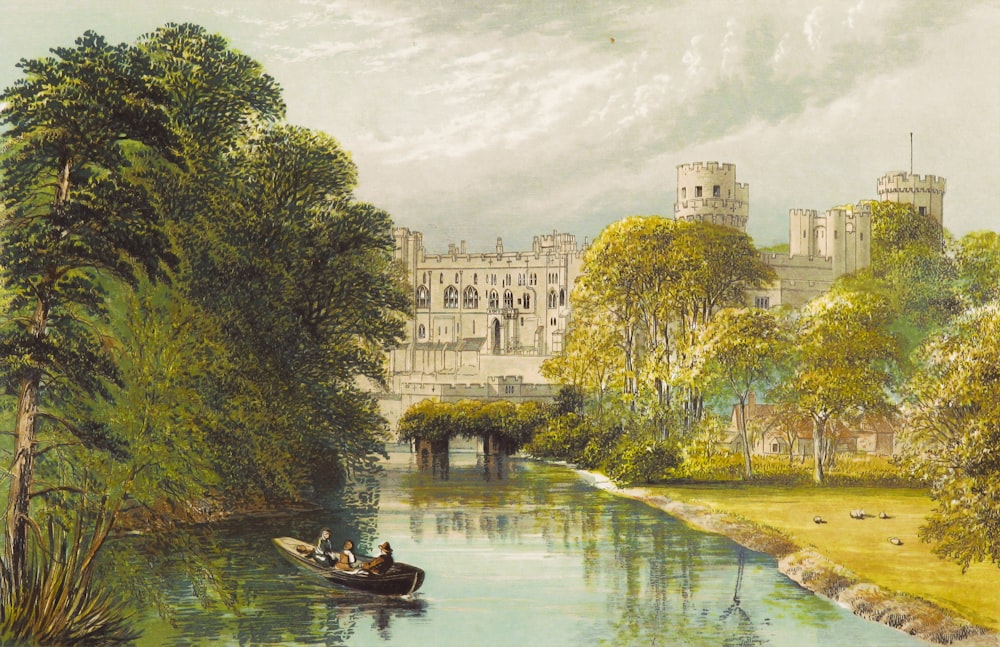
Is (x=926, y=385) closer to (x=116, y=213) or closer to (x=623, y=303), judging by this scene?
(x=623, y=303)

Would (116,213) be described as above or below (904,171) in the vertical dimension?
below

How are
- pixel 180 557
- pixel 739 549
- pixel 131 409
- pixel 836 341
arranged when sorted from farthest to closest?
pixel 836 341 < pixel 739 549 < pixel 180 557 < pixel 131 409

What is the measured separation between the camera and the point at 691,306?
42.4ft

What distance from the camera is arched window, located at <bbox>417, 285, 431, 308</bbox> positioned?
1165cm

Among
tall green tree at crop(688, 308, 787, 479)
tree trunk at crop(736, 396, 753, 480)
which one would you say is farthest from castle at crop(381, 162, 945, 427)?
tree trunk at crop(736, 396, 753, 480)

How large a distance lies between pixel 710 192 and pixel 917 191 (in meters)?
2.23

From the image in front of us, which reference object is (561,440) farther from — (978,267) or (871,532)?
(978,267)

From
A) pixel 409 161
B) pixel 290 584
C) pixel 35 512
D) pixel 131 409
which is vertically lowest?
pixel 290 584

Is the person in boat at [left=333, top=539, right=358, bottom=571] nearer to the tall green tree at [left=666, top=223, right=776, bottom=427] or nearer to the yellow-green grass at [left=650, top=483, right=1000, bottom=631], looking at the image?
the yellow-green grass at [left=650, top=483, right=1000, bottom=631]

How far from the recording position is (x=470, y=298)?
38.0ft

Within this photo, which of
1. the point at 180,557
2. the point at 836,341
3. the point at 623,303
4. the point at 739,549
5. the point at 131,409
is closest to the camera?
the point at 131,409

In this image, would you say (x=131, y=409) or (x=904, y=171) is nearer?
(x=131, y=409)

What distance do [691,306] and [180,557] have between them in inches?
259

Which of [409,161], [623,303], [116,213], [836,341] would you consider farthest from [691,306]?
[116,213]
